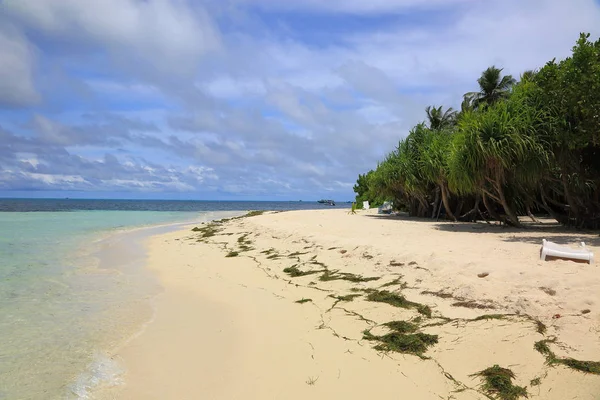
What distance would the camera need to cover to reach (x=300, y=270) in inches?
398

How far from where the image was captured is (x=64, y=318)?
23.2ft

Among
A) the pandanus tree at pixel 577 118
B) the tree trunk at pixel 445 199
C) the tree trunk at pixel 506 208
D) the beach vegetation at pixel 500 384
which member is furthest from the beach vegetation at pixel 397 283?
the tree trunk at pixel 445 199

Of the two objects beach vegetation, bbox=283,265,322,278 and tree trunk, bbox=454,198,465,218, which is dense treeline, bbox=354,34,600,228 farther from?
beach vegetation, bbox=283,265,322,278

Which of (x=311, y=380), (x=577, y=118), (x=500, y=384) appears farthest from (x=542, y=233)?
(x=311, y=380)

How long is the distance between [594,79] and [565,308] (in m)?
9.12

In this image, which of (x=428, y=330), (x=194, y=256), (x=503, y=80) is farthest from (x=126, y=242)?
(x=503, y=80)

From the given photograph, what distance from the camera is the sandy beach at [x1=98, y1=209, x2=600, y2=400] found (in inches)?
168

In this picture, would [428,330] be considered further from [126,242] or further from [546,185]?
[126,242]

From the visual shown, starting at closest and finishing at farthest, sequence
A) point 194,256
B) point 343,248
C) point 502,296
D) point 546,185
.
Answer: point 502,296 < point 343,248 < point 194,256 < point 546,185

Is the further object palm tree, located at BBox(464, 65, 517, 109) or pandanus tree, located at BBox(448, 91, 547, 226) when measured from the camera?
palm tree, located at BBox(464, 65, 517, 109)

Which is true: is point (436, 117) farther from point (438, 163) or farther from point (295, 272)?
point (295, 272)

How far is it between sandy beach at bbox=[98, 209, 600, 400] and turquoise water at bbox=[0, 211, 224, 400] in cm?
39

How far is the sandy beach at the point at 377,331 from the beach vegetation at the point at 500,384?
0.06m

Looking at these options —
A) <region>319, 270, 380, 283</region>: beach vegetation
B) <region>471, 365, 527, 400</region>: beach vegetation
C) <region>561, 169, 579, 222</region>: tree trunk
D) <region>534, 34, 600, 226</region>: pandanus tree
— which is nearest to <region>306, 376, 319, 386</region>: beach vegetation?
<region>471, 365, 527, 400</region>: beach vegetation
